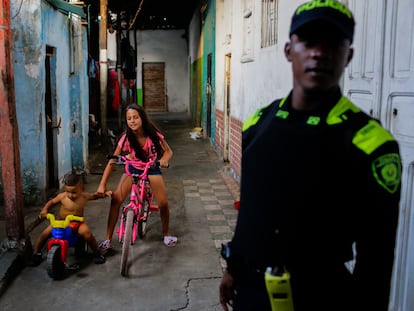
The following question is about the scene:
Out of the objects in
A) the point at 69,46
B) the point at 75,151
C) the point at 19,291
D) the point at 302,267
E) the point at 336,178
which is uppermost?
the point at 69,46

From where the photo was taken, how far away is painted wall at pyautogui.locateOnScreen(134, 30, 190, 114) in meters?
25.1

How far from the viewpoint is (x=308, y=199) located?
4.89ft

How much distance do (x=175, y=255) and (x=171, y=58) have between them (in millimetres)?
21394

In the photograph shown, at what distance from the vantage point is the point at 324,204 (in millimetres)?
1485

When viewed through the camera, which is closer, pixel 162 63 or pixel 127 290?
pixel 127 290

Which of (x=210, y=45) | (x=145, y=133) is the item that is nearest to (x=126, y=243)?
(x=145, y=133)

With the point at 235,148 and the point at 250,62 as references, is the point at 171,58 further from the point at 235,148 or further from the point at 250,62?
the point at 250,62

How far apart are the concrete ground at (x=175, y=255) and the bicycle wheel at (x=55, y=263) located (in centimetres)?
10

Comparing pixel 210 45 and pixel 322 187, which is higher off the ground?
pixel 210 45

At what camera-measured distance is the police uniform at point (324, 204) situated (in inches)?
56.0

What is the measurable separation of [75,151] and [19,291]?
16.1 feet

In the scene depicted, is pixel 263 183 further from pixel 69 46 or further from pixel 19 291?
pixel 69 46

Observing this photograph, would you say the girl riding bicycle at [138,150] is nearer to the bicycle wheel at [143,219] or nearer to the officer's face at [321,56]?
the bicycle wheel at [143,219]

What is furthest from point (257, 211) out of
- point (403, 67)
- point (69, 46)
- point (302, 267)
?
point (69, 46)
